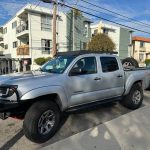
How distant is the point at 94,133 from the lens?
481 centimetres

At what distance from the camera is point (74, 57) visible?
5.36 m

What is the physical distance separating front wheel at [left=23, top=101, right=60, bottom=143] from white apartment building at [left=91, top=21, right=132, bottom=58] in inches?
1474

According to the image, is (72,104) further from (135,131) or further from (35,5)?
(35,5)

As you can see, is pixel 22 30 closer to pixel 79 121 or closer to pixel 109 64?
pixel 109 64

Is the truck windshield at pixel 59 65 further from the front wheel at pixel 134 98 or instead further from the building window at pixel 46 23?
the building window at pixel 46 23

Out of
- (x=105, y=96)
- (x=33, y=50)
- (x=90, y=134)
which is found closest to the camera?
(x=90, y=134)

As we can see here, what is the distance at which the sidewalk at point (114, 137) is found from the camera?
4.21 metres

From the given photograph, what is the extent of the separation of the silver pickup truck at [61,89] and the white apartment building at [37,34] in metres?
20.9

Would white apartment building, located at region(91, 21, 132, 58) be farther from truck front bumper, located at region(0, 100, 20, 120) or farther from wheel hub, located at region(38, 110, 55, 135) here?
truck front bumper, located at region(0, 100, 20, 120)

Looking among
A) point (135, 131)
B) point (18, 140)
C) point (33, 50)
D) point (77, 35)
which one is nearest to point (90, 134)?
point (135, 131)

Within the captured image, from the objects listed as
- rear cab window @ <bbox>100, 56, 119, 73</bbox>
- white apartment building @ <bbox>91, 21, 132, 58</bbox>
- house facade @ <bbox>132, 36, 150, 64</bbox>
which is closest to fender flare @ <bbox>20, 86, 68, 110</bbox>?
rear cab window @ <bbox>100, 56, 119, 73</bbox>

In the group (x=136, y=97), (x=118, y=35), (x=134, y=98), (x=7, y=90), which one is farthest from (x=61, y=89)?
(x=118, y=35)

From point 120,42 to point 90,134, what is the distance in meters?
42.2

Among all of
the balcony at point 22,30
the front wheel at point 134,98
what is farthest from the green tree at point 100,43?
the front wheel at point 134,98
